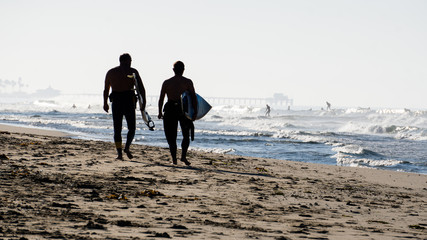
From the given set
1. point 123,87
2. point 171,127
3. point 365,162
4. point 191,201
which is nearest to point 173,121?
point 171,127

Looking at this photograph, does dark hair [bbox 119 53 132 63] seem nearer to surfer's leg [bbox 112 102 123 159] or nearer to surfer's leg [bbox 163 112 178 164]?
surfer's leg [bbox 112 102 123 159]

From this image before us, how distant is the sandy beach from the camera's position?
325 centimetres

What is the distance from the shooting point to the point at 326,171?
7871 mm

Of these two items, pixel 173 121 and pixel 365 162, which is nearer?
pixel 173 121

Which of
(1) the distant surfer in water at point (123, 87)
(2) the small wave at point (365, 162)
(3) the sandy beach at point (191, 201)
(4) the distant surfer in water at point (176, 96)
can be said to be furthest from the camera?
(2) the small wave at point (365, 162)

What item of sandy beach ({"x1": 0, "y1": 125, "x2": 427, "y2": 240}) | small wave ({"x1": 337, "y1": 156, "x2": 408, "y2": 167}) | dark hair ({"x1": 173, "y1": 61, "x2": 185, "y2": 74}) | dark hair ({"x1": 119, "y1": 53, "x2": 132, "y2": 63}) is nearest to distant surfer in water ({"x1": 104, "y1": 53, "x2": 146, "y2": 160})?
dark hair ({"x1": 119, "y1": 53, "x2": 132, "y2": 63})

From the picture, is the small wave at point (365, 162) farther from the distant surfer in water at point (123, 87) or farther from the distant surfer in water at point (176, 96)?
the distant surfer in water at point (123, 87)

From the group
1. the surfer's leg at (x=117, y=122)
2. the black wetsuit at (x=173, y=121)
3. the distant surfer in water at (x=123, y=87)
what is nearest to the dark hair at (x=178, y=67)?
the black wetsuit at (x=173, y=121)

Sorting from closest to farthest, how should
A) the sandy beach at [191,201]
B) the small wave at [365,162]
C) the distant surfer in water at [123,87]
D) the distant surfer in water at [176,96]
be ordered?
the sandy beach at [191,201], the distant surfer in water at [176,96], the distant surfer in water at [123,87], the small wave at [365,162]

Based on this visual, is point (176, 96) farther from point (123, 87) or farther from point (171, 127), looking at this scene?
point (123, 87)

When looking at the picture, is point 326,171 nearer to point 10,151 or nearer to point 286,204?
point 286,204

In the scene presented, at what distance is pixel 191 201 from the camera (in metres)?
4.39

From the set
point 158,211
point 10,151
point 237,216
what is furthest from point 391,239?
point 10,151

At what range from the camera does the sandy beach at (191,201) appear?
3.25 metres
